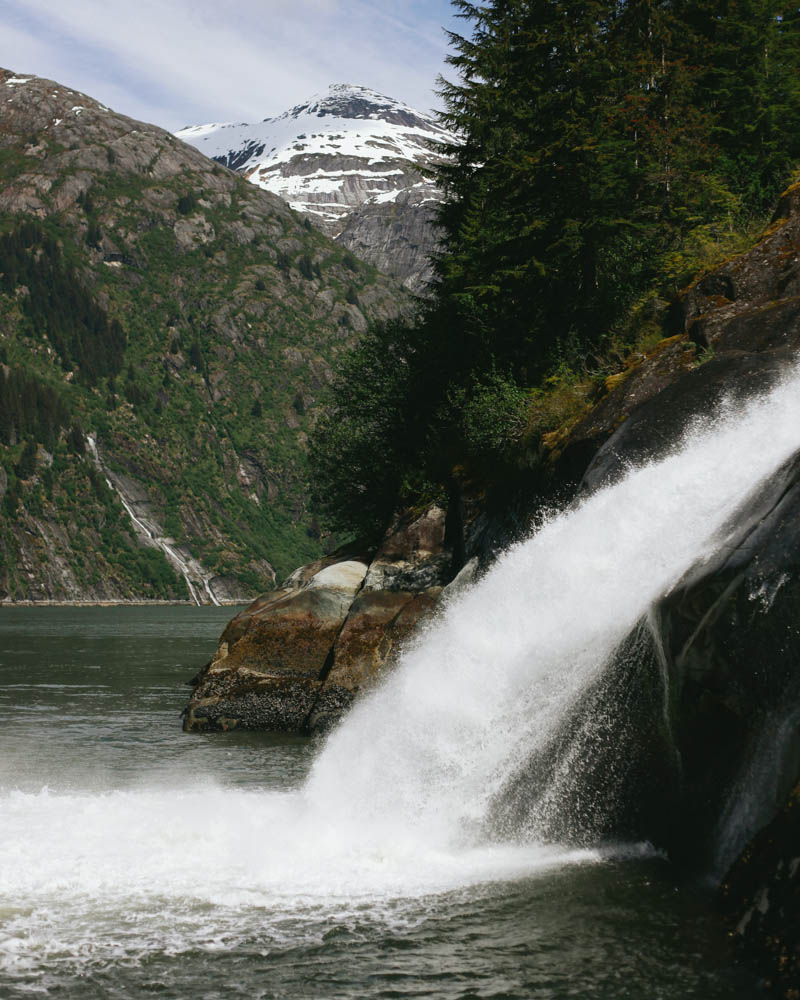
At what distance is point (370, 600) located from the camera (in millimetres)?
24625

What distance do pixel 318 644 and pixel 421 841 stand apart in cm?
1291

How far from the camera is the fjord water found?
7875 mm

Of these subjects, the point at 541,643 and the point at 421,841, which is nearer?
the point at 421,841

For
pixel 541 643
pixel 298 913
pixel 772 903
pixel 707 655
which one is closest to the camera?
pixel 772 903

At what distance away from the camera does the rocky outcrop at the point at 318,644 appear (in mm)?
23047

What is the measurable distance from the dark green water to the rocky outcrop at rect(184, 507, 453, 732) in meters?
7.83

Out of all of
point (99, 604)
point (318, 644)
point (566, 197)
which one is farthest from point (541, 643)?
point (99, 604)

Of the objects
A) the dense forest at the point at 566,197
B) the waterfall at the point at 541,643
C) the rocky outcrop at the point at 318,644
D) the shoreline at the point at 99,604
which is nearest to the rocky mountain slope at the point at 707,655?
the rocky outcrop at the point at 318,644

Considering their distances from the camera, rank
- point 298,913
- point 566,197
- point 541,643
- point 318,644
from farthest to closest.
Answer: point 566,197 < point 318,644 < point 541,643 < point 298,913

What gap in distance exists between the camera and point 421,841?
11.7m

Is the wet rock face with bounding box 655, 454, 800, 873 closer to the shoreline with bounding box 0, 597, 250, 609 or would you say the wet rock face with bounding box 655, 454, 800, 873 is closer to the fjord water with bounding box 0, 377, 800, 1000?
the fjord water with bounding box 0, 377, 800, 1000

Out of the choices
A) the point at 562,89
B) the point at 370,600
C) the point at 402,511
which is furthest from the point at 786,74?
the point at 370,600

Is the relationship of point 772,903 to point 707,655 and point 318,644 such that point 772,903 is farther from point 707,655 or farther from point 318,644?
point 318,644

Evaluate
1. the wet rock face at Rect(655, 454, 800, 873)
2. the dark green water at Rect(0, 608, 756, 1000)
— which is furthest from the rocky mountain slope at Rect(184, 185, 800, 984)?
the dark green water at Rect(0, 608, 756, 1000)
